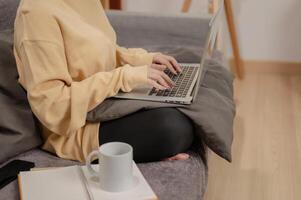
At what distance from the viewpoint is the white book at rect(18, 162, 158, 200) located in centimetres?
115

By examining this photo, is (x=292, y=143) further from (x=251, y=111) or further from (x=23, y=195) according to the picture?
(x=23, y=195)

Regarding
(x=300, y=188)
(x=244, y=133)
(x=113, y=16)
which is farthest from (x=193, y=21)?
(x=300, y=188)

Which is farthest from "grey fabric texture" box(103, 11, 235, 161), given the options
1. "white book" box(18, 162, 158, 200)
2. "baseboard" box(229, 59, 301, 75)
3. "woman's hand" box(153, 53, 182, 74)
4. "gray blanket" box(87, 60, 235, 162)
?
"baseboard" box(229, 59, 301, 75)

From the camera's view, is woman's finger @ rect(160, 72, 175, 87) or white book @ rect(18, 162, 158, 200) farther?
woman's finger @ rect(160, 72, 175, 87)

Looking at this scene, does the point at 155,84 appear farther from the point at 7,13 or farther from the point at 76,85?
the point at 7,13

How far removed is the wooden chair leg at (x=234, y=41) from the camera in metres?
3.02

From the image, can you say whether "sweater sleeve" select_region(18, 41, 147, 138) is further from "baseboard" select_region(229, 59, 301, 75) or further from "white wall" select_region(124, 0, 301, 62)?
"baseboard" select_region(229, 59, 301, 75)

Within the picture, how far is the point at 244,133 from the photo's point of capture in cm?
246

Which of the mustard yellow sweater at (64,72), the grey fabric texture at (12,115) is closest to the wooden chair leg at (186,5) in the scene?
the mustard yellow sweater at (64,72)

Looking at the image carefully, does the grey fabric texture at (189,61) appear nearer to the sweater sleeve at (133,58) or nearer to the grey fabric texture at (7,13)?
the sweater sleeve at (133,58)

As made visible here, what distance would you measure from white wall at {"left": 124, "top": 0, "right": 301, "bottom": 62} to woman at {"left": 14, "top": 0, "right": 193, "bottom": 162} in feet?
6.05

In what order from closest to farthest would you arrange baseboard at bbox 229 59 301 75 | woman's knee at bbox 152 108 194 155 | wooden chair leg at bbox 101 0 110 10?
woman's knee at bbox 152 108 194 155
wooden chair leg at bbox 101 0 110 10
baseboard at bbox 229 59 301 75

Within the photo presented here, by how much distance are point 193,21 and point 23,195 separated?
125cm

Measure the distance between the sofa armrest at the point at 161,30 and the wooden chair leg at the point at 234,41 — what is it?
89cm
